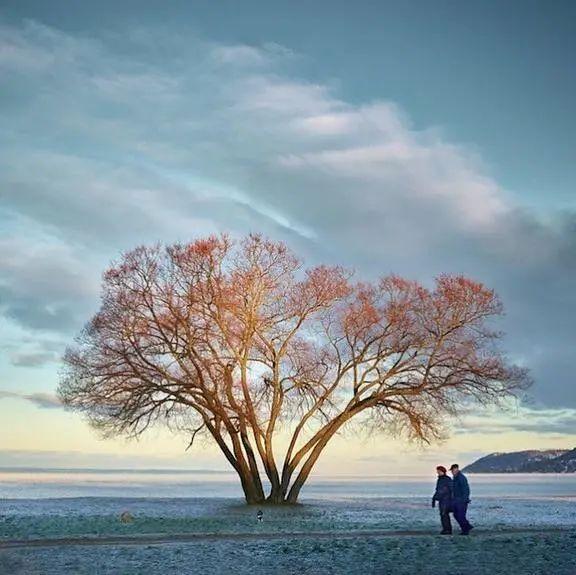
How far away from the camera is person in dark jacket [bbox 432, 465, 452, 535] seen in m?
26.7

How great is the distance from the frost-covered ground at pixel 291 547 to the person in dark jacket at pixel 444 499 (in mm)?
544

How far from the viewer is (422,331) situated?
142 feet

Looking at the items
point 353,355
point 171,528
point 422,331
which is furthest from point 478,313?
point 171,528

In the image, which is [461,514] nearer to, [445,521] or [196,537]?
[445,521]

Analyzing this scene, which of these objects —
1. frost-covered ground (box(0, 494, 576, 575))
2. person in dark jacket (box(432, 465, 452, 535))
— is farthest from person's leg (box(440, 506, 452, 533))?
frost-covered ground (box(0, 494, 576, 575))

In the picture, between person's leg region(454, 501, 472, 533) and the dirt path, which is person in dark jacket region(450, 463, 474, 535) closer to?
person's leg region(454, 501, 472, 533)

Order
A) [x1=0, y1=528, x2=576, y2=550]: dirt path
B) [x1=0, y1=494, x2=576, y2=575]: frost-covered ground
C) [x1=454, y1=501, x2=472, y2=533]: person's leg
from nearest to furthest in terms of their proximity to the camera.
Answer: [x1=0, y1=494, x2=576, y2=575]: frost-covered ground, [x1=0, y1=528, x2=576, y2=550]: dirt path, [x1=454, y1=501, x2=472, y2=533]: person's leg

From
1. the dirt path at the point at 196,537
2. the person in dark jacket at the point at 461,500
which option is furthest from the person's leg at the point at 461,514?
the dirt path at the point at 196,537

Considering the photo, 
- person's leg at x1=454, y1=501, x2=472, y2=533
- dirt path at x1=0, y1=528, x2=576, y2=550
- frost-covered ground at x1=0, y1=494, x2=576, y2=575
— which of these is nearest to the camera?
frost-covered ground at x1=0, y1=494, x2=576, y2=575

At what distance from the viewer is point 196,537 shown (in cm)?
2561

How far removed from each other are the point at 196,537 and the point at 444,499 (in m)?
7.41

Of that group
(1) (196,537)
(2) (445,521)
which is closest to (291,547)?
(1) (196,537)

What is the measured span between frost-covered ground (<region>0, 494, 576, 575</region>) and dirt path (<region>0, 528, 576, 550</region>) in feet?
0.18

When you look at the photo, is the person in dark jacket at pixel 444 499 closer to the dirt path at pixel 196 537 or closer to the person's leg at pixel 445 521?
the person's leg at pixel 445 521
